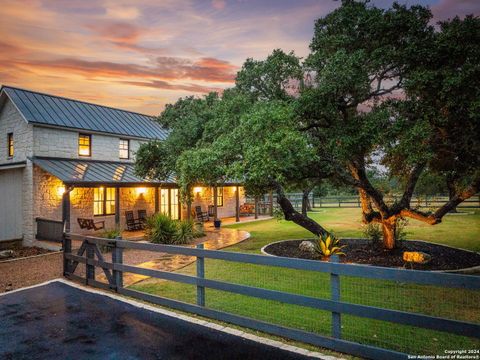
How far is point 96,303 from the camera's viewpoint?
20.9ft

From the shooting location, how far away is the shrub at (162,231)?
48.1 feet

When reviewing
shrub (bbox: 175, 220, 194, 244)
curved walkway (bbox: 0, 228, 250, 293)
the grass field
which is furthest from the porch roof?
the grass field

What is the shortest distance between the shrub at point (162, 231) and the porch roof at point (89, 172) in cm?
292

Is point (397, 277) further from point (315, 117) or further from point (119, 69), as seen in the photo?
point (119, 69)

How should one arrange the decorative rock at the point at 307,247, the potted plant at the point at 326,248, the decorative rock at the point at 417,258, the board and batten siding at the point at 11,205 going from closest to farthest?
1. the decorative rock at the point at 417,258
2. the potted plant at the point at 326,248
3. the decorative rock at the point at 307,247
4. the board and batten siding at the point at 11,205

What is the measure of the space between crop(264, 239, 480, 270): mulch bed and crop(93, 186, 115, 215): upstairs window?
425 inches

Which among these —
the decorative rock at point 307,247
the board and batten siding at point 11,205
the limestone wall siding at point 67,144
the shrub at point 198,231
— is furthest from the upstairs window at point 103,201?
the decorative rock at point 307,247

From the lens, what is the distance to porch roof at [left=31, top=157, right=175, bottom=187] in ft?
48.1

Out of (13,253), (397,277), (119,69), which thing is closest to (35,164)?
(13,253)

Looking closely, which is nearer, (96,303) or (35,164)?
(96,303)

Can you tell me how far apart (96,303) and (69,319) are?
0.86 m

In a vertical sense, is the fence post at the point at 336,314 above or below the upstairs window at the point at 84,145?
below

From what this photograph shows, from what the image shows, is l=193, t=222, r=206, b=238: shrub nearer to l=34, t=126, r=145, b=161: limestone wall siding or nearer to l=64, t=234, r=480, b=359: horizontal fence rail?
l=34, t=126, r=145, b=161: limestone wall siding

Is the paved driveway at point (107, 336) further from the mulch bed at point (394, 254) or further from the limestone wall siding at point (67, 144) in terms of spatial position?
the limestone wall siding at point (67, 144)
